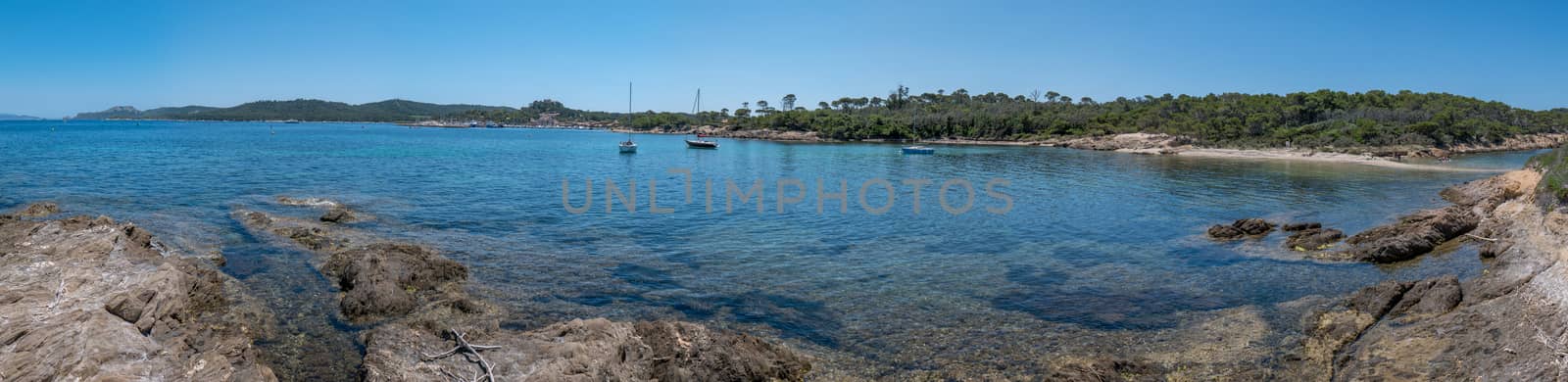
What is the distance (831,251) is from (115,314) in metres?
15.3

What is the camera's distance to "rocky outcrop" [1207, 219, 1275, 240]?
22703 mm

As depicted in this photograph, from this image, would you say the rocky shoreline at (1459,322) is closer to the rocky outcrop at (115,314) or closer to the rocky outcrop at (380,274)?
the rocky outcrop at (380,274)

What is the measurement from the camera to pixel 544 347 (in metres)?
9.88

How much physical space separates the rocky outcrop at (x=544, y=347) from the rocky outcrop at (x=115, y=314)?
1.86m

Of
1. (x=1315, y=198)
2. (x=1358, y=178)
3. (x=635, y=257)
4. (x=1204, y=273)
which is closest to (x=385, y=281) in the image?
(x=635, y=257)

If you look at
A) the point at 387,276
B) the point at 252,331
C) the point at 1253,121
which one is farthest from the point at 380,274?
the point at 1253,121

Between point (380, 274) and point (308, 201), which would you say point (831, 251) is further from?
point (308, 201)

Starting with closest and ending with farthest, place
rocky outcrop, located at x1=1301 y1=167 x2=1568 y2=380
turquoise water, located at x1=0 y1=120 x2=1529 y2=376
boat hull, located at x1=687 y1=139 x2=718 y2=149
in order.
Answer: rocky outcrop, located at x1=1301 y1=167 x2=1568 y2=380 → turquoise water, located at x1=0 y1=120 x2=1529 y2=376 → boat hull, located at x1=687 y1=139 x2=718 y2=149

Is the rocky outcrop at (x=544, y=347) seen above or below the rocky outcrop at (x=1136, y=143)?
below

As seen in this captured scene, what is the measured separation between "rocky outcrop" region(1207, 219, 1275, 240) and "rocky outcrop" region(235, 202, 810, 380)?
18.0 m

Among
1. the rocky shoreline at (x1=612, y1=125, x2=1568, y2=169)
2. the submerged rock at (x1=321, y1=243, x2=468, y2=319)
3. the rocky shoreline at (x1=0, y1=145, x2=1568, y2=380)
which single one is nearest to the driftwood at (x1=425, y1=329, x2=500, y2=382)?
the rocky shoreline at (x1=0, y1=145, x2=1568, y2=380)

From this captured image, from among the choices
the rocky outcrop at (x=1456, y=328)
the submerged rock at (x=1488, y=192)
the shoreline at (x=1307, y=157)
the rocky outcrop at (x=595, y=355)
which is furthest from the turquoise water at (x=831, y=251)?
the shoreline at (x=1307, y=157)

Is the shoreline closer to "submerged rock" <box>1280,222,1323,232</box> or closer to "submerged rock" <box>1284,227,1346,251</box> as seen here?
"submerged rock" <box>1280,222,1323,232</box>

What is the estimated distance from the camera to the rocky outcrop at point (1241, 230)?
74.5 feet
